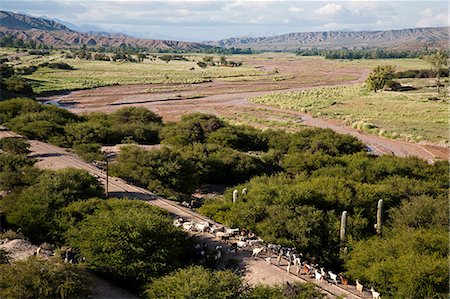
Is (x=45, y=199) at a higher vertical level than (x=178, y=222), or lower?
higher

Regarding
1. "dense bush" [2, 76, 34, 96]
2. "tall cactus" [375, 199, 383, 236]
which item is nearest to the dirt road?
"tall cactus" [375, 199, 383, 236]

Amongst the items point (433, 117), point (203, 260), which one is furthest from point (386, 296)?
point (433, 117)

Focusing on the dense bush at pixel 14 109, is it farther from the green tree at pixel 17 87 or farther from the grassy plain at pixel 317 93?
the grassy plain at pixel 317 93

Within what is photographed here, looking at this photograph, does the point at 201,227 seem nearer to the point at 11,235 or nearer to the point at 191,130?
the point at 11,235

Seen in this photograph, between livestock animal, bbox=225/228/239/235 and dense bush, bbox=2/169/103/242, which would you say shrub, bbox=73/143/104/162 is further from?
livestock animal, bbox=225/228/239/235

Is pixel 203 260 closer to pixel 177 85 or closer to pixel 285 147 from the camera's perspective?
pixel 285 147

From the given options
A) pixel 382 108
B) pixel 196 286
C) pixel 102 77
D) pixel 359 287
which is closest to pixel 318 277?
pixel 359 287

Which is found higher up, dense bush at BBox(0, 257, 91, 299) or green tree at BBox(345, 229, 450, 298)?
dense bush at BBox(0, 257, 91, 299)
